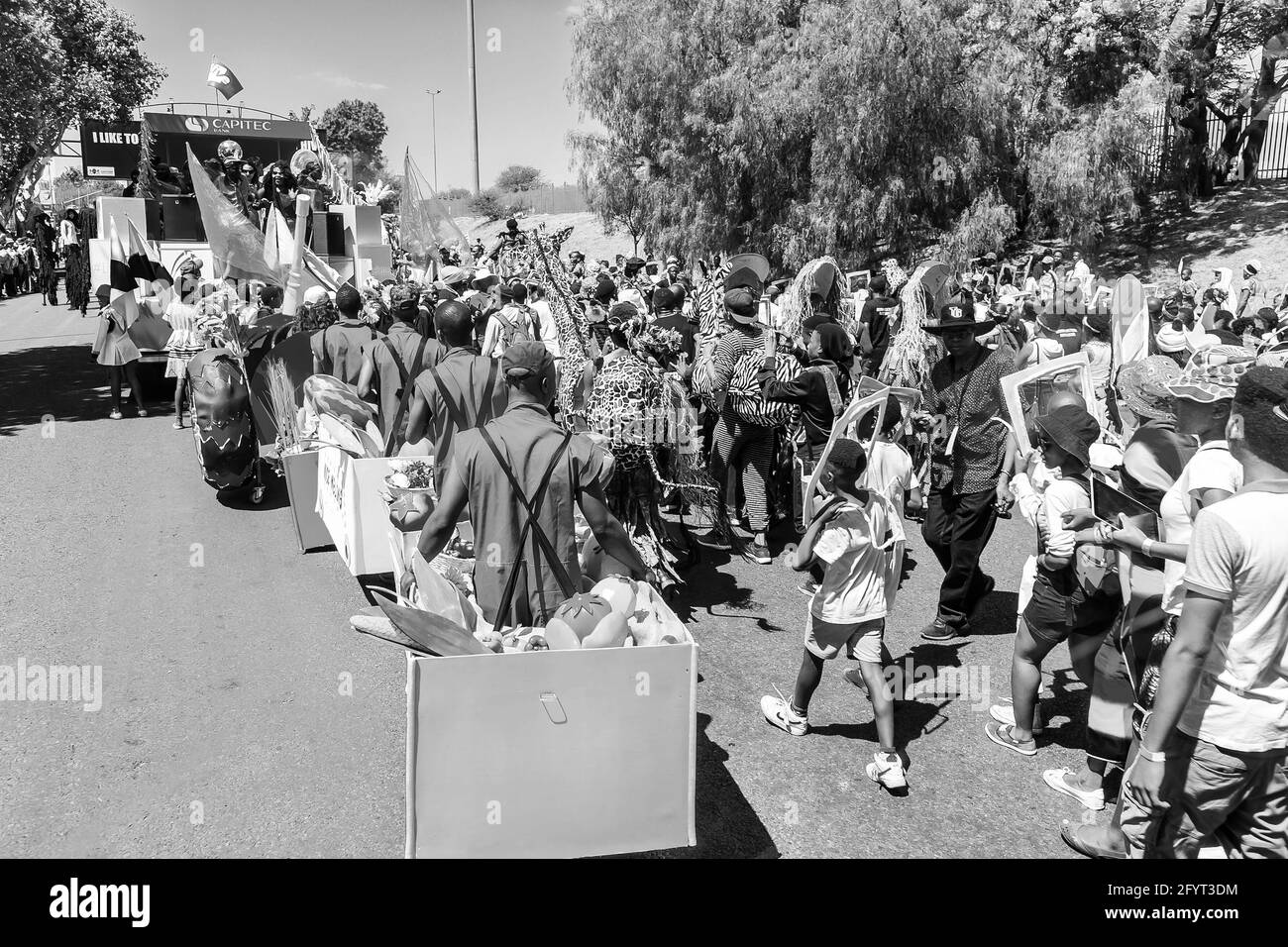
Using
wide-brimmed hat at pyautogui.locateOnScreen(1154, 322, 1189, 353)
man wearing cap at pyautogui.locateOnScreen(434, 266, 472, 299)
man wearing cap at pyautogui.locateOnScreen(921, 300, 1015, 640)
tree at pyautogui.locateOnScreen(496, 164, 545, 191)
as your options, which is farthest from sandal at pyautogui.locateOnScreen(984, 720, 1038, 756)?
tree at pyautogui.locateOnScreen(496, 164, 545, 191)

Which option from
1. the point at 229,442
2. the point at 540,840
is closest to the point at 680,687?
the point at 540,840

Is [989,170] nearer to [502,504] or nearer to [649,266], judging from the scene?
[649,266]

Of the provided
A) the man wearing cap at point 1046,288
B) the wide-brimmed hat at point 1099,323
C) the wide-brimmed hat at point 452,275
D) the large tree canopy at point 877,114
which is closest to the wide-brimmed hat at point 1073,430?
the wide-brimmed hat at point 1099,323

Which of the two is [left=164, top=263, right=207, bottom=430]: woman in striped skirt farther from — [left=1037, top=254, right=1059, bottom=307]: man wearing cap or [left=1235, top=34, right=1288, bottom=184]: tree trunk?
[left=1235, top=34, right=1288, bottom=184]: tree trunk

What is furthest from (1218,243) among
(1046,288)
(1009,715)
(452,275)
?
(1009,715)

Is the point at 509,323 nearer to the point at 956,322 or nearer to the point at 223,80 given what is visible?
the point at 956,322

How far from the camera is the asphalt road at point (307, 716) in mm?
3881

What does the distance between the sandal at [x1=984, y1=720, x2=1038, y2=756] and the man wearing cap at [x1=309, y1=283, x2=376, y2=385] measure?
480 centimetres

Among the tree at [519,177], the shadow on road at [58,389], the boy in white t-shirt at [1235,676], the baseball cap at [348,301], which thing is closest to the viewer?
the boy in white t-shirt at [1235,676]

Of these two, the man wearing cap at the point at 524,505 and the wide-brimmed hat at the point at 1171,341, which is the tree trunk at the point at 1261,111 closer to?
the wide-brimmed hat at the point at 1171,341

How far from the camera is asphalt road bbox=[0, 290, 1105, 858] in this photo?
3881 millimetres

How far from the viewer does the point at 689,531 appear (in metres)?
7.84

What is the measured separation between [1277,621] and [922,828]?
1770mm

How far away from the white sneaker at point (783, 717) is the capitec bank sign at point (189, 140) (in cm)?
1859
